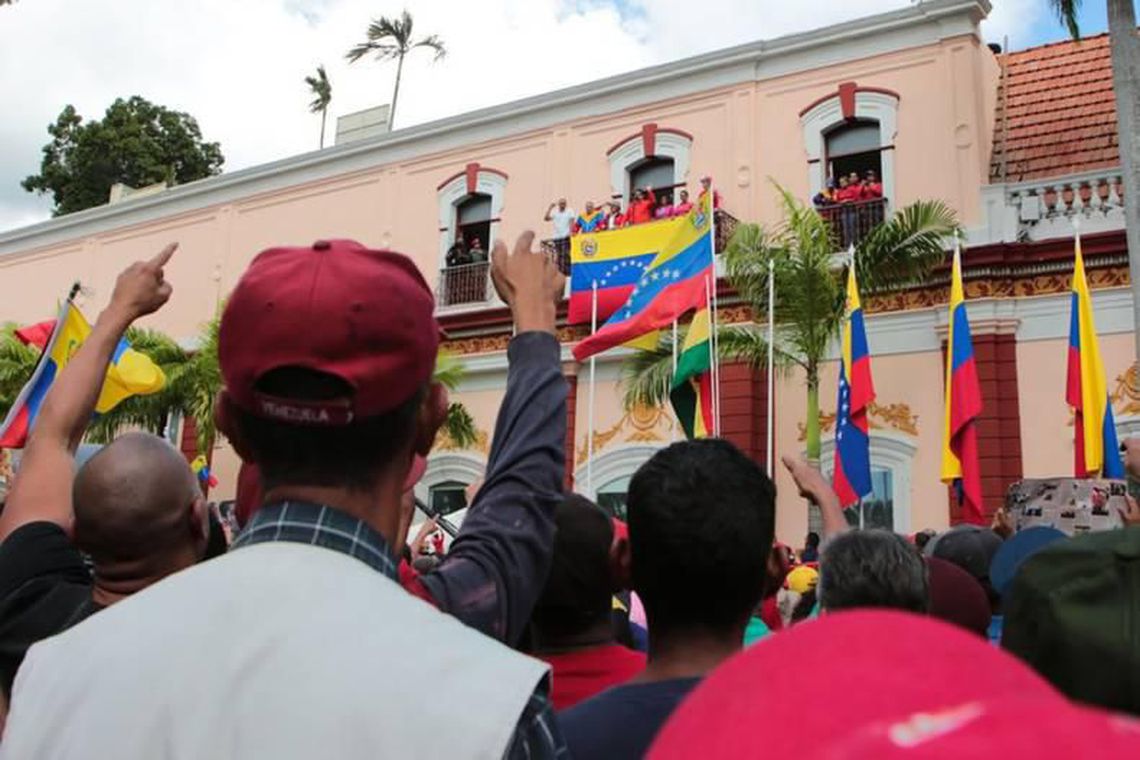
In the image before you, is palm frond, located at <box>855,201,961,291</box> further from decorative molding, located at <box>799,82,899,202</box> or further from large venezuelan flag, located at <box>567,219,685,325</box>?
large venezuelan flag, located at <box>567,219,685,325</box>

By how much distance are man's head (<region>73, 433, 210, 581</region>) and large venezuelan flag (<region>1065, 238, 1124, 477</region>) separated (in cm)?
838

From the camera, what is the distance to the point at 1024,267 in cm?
1273

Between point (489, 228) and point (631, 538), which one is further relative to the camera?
point (489, 228)

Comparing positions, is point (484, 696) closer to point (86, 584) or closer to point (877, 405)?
point (86, 584)

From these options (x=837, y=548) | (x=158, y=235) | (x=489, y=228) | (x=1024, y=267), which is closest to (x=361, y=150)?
(x=489, y=228)

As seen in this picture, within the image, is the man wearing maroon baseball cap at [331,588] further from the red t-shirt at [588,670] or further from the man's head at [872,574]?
the man's head at [872,574]

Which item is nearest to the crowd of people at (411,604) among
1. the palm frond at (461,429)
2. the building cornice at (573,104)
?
the building cornice at (573,104)

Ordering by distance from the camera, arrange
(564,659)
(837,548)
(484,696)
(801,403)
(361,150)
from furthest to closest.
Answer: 1. (361,150)
2. (801,403)
3. (837,548)
4. (564,659)
5. (484,696)

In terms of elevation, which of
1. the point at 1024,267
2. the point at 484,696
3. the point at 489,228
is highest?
the point at 489,228

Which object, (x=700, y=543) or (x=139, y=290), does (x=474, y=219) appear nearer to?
(x=139, y=290)

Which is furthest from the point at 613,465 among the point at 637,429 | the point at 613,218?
the point at 613,218

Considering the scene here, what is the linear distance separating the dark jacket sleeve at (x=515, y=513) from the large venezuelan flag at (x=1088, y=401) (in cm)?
815

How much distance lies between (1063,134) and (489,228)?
874 cm

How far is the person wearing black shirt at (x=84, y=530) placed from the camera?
196 cm
